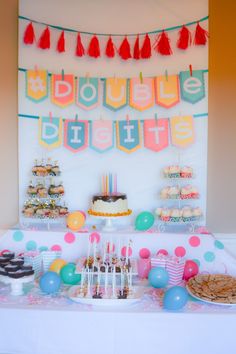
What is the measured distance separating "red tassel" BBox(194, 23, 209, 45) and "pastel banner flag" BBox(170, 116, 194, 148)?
1.47ft

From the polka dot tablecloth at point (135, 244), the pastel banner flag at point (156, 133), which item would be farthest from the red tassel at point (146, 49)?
the polka dot tablecloth at point (135, 244)

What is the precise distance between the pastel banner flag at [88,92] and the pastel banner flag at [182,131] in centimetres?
49

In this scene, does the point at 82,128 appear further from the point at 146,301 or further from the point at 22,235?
the point at 146,301

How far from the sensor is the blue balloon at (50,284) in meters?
1.56

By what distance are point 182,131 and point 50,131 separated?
2.65 ft

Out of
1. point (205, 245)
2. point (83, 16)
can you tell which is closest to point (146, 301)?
point (205, 245)

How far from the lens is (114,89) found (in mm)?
2277

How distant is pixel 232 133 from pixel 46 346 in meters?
1.55

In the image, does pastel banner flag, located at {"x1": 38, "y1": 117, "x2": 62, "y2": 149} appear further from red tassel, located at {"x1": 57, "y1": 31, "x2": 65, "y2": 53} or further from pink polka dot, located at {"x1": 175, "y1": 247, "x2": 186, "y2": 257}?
pink polka dot, located at {"x1": 175, "y1": 247, "x2": 186, "y2": 257}

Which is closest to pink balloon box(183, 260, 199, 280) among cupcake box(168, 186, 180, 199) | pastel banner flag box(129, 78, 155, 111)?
cupcake box(168, 186, 180, 199)

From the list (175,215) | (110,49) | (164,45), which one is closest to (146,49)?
(164,45)

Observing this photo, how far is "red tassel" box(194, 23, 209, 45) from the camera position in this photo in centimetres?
219

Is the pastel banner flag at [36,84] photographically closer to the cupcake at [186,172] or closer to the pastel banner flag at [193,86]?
the pastel banner flag at [193,86]

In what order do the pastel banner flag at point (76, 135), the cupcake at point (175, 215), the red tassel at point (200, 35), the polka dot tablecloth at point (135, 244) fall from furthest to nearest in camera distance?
1. the pastel banner flag at point (76, 135)
2. the red tassel at point (200, 35)
3. the cupcake at point (175, 215)
4. the polka dot tablecloth at point (135, 244)
